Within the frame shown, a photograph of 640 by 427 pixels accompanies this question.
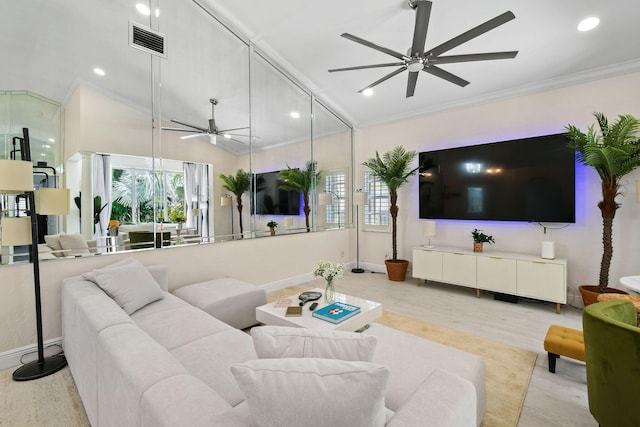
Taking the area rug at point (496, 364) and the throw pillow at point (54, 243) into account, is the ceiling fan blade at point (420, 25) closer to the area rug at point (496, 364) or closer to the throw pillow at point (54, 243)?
the area rug at point (496, 364)

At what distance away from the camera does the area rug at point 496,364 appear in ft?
6.34

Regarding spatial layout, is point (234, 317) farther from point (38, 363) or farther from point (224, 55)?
point (224, 55)

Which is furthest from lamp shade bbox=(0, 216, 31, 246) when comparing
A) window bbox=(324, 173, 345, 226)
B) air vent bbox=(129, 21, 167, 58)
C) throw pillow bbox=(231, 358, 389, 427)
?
window bbox=(324, 173, 345, 226)

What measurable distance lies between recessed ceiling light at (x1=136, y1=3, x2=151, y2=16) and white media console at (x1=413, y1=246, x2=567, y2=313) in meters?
4.94

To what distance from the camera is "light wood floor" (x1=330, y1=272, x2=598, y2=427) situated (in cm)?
197

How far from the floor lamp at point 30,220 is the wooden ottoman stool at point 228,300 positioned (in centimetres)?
108

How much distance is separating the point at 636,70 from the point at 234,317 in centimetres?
552

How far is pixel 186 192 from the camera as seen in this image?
3.65 metres

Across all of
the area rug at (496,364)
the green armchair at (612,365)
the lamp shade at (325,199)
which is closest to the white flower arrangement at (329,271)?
the area rug at (496,364)

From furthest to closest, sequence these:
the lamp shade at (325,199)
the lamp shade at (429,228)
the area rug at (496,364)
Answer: the lamp shade at (325,199), the lamp shade at (429,228), the area rug at (496,364)

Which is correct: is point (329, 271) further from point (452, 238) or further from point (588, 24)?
point (588, 24)

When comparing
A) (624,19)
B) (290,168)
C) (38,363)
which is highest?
(624,19)

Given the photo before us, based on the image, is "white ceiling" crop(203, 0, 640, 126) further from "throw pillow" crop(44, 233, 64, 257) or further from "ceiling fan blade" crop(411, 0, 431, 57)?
"throw pillow" crop(44, 233, 64, 257)

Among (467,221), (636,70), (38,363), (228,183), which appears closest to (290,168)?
(228,183)
